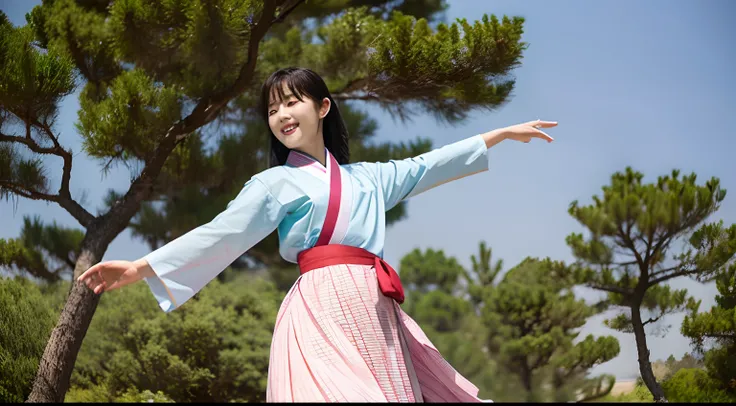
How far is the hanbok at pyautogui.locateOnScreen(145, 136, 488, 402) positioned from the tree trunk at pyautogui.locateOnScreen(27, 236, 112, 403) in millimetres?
1705

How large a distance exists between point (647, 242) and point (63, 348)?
3.12 metres

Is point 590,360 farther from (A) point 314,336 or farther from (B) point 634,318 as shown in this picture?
(A) point 314,336

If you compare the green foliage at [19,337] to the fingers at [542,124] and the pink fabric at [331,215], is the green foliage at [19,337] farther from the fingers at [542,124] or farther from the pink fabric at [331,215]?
the fingers at [542,124]

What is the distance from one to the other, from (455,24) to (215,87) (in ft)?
4.32

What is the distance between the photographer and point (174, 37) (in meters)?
3.55

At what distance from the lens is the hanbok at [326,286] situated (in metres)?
1.55

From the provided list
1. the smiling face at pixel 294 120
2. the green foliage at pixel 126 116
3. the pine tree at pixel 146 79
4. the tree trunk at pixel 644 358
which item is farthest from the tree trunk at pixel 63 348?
the tree trunk at pixel 644 358

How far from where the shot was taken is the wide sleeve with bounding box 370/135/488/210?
185 centimetres

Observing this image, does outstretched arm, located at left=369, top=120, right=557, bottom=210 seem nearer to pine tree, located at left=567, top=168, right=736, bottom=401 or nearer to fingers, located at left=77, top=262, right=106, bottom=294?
fingers, located at left=77, top=262, right=106, bottom=294

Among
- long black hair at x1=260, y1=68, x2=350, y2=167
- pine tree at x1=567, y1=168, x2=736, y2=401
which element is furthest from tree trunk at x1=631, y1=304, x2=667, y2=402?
long black hair at x1=260, y1=68, x2=350, y2=167

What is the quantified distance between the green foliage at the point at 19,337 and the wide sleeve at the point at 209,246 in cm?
161

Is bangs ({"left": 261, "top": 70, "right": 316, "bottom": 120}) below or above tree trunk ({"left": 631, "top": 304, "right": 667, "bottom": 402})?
above

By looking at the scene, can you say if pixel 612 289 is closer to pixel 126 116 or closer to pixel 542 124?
pixel 542 124

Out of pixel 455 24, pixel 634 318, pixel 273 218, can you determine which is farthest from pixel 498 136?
pixel 634 318
